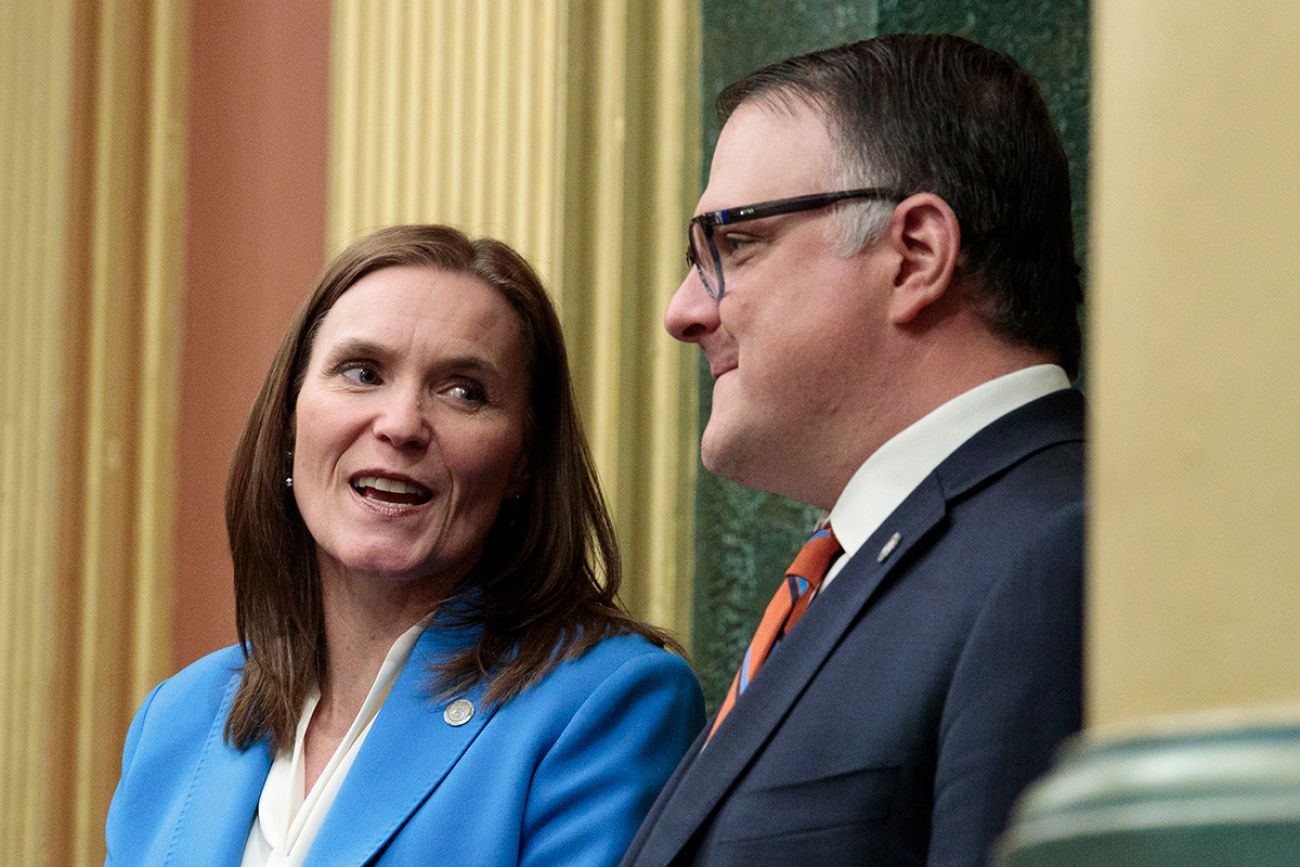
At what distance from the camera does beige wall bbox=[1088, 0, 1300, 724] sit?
2.77ft

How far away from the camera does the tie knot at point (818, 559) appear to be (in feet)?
7.75

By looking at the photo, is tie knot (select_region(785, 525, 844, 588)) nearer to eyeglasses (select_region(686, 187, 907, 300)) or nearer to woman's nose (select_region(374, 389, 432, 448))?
eyeglasses (select_region(686, 187, 907, 300))

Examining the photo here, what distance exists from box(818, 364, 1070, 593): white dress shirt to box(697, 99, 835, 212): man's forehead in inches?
13.4

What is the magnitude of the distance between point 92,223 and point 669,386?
1.70m

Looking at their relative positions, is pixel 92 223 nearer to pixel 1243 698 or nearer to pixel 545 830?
pixel 545 830

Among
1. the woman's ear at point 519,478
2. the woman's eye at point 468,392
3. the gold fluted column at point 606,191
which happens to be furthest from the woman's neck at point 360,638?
the gold fluted column at point 606,191

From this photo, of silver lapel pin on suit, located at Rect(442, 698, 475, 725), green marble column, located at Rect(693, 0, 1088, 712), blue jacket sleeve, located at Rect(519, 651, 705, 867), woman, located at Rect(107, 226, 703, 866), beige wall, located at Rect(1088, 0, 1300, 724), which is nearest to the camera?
beige wall, located at Rect(1088, 0, 1300, 724)

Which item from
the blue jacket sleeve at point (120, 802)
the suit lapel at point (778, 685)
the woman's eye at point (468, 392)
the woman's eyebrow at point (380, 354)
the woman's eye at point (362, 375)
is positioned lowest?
the blue jacket sleeve at point (120, 802)

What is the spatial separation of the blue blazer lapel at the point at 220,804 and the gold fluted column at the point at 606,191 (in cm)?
116

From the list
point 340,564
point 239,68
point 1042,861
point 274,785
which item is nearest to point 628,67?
point 239,68

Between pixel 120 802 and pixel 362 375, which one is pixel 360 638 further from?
pixel 120 802

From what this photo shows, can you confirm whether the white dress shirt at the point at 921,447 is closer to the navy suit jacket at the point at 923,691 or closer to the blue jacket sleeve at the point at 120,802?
the navy suit jacket at the point at 923,691

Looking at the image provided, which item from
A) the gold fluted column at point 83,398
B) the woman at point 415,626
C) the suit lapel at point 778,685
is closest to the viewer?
the suit lapel at point 778,685

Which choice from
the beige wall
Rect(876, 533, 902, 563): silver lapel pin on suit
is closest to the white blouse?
Rect(876, 533, 902, 563): silver lapel pin on suit
